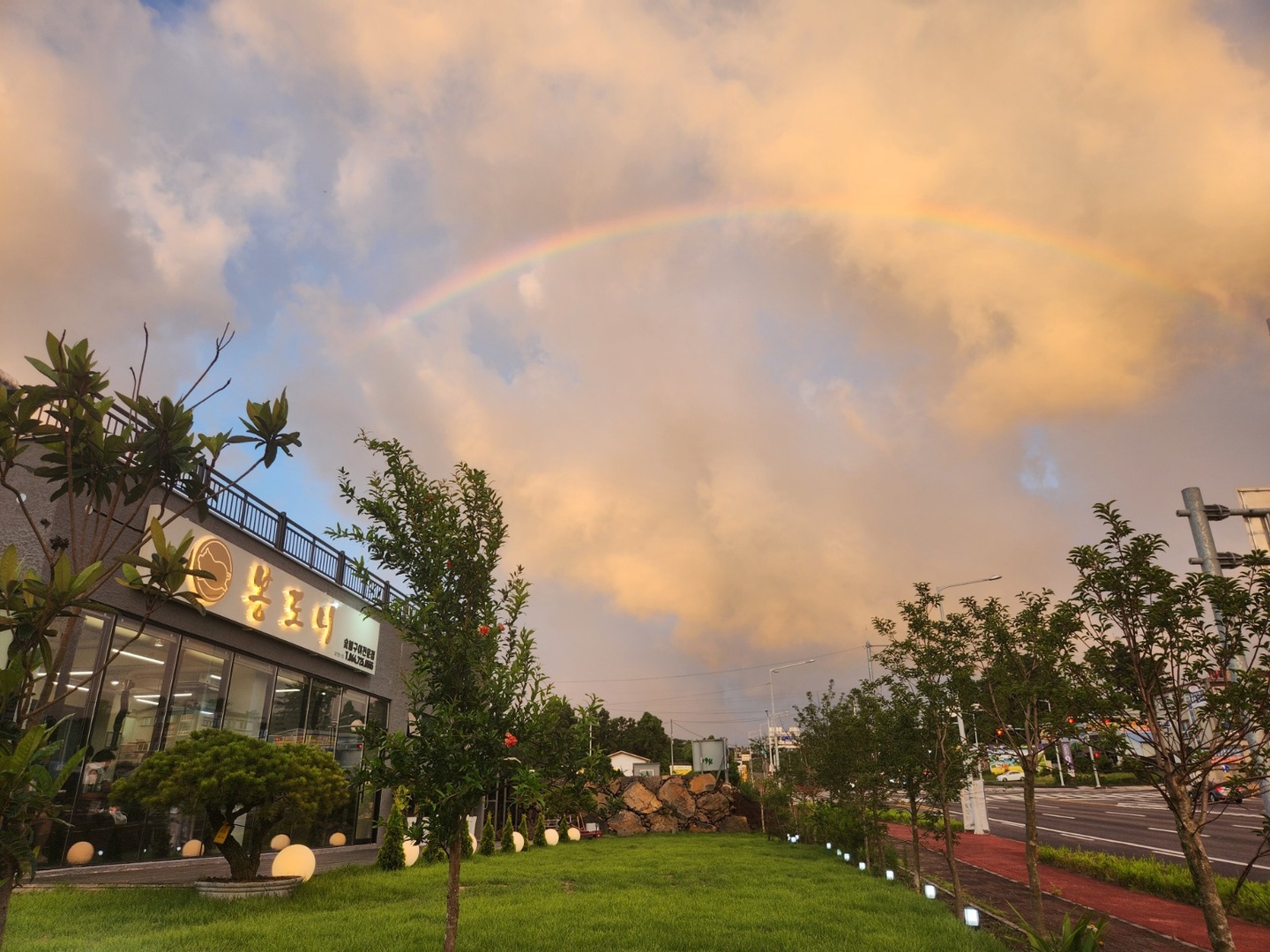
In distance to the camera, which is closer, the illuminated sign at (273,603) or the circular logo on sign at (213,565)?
the circular logo on sign at (213,565)

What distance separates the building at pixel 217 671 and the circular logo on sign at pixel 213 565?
0.14 feet

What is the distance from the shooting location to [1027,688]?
12.0 m

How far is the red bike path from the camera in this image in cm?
1492

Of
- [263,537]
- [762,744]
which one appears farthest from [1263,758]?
[762,744]

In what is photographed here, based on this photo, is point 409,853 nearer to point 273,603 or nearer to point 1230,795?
point 273,603

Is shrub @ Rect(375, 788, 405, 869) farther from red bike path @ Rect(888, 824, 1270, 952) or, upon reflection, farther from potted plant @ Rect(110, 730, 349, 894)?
red bike path @ Rect(888, 824, 1270, 952)

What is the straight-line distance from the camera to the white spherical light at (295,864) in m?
14.7

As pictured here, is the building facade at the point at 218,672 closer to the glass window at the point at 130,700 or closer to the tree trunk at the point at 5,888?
the glass window at the point at 130,700

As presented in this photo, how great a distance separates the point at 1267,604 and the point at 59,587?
35.0 ft

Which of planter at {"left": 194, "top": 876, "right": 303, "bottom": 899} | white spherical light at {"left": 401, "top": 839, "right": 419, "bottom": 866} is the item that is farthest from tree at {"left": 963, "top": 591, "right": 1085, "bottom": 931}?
white spherical light at {"left": 401, "top": 839, "right": 419, "bottom": 866}

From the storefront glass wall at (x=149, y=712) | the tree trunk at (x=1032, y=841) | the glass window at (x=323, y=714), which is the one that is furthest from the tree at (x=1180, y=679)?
the glass window at (x=323, y=714)

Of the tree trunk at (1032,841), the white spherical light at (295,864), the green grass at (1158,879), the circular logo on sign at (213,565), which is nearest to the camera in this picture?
the tree trunk at (1032,841)

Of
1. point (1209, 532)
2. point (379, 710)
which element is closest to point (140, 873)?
point (379, 710)

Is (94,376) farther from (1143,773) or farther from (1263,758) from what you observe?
(1263,758)
